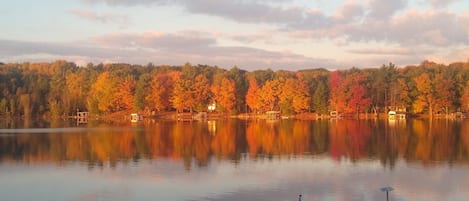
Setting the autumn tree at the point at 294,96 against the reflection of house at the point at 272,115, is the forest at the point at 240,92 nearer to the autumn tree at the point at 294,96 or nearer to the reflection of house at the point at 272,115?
the autumn tree at the point at 294,96

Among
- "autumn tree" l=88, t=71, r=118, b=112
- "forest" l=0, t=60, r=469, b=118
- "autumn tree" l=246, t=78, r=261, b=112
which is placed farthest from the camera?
"autumn tree" l=88, t=71, r=118, b=112

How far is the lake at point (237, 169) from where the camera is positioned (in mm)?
19781

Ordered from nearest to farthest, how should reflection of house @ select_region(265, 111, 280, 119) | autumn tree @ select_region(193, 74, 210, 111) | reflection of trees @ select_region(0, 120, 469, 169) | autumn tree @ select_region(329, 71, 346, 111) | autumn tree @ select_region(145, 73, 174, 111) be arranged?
reflection of trees @ select_region(0, 120, 469, 169) → autumn tree @ select_region(329, 71, 346, 111) → reflection of house @ select_region(265, 111, 280, 119) → autumn tree @ select_region(145, 73, 174, 111) → autumn tree @ select_region(193, 74, 210, 111)

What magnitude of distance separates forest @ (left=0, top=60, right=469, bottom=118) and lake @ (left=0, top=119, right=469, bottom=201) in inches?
1470

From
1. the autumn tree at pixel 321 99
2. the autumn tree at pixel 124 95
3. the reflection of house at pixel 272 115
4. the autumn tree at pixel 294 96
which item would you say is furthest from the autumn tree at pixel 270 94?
the autumn tree at pixel 124 95

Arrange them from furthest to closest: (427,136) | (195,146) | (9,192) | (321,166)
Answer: (427,136) → (195,146) → (321,166) → (9,192)

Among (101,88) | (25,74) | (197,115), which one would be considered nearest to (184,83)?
(197,115)

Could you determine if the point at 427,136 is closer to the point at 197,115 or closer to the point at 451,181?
the point at 451,181

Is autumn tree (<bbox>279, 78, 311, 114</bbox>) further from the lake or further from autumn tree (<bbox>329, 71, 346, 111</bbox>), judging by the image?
the lake

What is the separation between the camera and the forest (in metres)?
76.5

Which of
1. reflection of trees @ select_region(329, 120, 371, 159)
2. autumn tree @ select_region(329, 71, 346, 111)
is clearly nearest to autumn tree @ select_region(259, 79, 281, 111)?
autumn tree @ select_region(329, 71, 346, 111)

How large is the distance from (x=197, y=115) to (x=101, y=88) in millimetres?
17663

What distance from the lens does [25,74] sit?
100 metres

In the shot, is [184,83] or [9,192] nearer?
[9,192]
